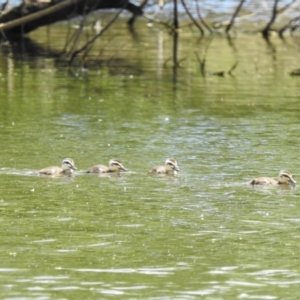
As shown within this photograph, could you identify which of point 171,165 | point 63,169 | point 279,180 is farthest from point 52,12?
point 279,180

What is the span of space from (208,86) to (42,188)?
10.9 meters

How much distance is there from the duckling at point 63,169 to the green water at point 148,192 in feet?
0.50

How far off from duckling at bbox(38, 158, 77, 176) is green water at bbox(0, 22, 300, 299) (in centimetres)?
15

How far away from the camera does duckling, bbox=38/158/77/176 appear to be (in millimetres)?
13375

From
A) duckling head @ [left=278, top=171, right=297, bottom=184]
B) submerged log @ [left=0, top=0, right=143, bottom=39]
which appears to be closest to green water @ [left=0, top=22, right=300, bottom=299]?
duckling head @ [left=278, top=171, right=297, bottom=184]

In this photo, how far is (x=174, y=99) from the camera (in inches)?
827

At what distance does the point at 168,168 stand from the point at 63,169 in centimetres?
123

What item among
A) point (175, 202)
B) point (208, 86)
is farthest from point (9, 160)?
point (208, 86)

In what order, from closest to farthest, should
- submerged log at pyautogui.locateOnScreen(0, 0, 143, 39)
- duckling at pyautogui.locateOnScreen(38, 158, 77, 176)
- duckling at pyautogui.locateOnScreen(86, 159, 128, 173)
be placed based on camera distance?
1. duckling at pyautogui.locateOnScreen(38, 158, 77, 176)
2. duckling at pyautogui.locateOnScreen(86, 159, 128, 173)
3. submerged log at pyautogui.locateOnScreen(0, 0, 143, 39)

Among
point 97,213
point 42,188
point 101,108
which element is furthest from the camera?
point 101,108

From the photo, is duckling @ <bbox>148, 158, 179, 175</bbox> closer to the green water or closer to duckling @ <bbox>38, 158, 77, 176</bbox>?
the green water

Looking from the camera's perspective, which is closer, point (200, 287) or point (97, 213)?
point (200, 287)

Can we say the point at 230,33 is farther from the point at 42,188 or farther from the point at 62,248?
the point at 62,248

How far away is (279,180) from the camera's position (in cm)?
1295
